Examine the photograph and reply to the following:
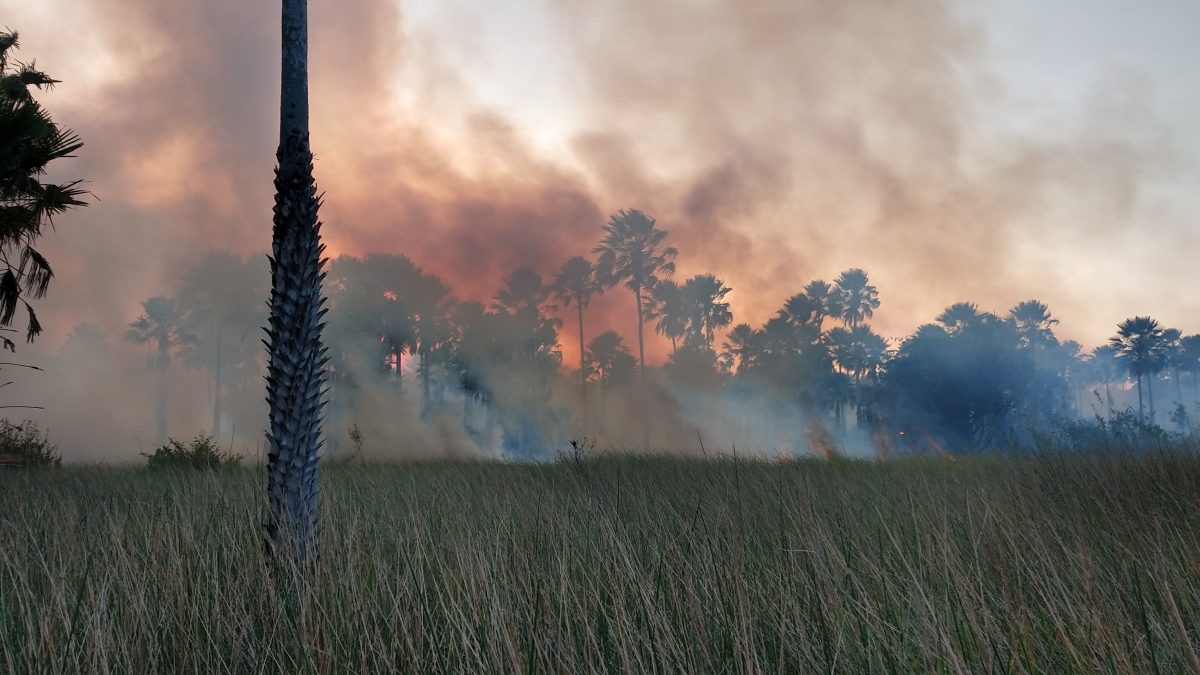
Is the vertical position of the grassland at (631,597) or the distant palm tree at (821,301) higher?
the distant palm tree at (821,301)

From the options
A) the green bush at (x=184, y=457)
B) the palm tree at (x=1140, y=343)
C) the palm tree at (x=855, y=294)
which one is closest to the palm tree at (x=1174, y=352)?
the palm tree at (x=1140, y=343)

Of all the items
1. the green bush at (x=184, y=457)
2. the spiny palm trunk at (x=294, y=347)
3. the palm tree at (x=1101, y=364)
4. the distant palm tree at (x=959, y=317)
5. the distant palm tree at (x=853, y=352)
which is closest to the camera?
the spiny palm trunk at (x=294, y=347)

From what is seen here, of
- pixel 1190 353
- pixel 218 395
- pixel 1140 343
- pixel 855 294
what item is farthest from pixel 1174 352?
pixel 218 395

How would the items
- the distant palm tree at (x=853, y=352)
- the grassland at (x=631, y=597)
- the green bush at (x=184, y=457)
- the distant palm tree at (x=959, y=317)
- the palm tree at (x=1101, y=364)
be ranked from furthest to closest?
the palm tree at (x=1101, y=364) < the distant palm tree at (x=853, y=352) < the distant palm tree at (x=959, y=317) < the green bush at (x=184, y=457) < the grassland at (x=631, y=597)

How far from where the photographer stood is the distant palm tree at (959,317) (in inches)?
1766

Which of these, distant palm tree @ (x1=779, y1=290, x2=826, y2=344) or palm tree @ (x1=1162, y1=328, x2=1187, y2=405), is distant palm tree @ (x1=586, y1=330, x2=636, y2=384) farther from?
palm tree @ (x1=1162, y1=328, x2=1187, y2=405)

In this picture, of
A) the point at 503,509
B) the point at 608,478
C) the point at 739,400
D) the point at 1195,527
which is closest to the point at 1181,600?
the point at 1195,527

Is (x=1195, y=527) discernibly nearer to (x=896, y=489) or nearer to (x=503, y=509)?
(x=896, y=489)

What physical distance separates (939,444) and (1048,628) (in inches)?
1594

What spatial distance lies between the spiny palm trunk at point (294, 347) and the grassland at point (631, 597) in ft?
1.52

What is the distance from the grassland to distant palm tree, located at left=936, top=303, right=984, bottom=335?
40204 millimetres

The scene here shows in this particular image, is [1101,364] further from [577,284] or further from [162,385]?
[162,385]

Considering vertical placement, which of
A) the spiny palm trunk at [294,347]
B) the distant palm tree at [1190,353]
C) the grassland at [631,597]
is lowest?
the grassland at [631,597]

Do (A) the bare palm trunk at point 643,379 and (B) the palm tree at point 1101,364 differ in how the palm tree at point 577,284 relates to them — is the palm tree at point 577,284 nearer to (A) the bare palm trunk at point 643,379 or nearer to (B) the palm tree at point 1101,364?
(A) the bare palm trunk at point 643,379
